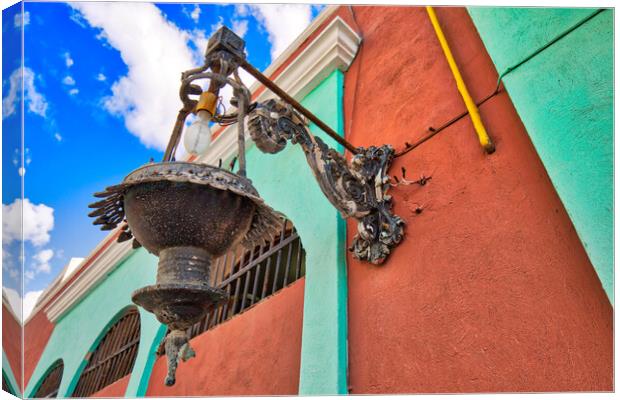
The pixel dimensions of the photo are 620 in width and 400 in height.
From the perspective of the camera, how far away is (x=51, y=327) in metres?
8.61

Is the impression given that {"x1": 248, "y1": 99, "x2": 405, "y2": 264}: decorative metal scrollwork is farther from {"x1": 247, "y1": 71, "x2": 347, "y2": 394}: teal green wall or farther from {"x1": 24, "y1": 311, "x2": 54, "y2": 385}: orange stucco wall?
{"x1": 24, "y1": 311, "x2": 54, "y2": 385}: orange stucco wall

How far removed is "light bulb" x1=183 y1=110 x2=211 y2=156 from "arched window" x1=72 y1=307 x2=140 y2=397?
4.37m

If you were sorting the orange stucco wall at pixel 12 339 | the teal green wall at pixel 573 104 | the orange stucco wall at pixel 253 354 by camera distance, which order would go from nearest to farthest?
1. the teal green wall at pixel 573 104
2. the orange stucco wall at pixel 12 339
3. the orange stucco wall at pixel 253 354

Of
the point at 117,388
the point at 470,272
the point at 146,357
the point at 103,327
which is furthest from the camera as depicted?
the point at 103,327

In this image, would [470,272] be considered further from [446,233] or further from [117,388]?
[117,388]

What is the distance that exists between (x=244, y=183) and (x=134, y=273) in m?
4.96

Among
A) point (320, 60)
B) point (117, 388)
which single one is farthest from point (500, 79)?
point (117, 388)

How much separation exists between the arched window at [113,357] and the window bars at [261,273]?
5.77ft

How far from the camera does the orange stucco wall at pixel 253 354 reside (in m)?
3.14

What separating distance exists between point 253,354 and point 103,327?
12.6 feet

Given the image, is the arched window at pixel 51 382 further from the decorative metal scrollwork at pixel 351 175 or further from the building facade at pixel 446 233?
the decorative metal scrollwork at pixel 351 175

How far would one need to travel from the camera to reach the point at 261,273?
4.08 meters

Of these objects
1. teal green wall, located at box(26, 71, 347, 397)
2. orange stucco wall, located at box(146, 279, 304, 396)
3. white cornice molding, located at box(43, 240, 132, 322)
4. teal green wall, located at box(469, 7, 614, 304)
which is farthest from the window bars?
white cornice molding, located at box(43, 240, 132, 322)

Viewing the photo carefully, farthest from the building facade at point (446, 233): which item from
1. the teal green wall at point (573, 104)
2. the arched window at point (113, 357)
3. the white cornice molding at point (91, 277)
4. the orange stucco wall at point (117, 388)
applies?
the white cornice molding at point (91, 277)
